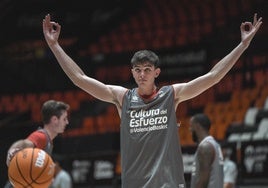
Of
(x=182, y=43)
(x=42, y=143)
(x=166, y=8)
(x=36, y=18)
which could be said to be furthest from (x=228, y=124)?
(x=36, y=18)

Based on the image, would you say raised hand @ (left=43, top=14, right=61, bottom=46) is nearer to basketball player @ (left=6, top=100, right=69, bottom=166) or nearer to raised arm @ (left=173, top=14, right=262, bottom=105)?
raised arm @ (left=173, top=14, right=262, bottom=105)

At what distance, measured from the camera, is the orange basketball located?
5.75 meters

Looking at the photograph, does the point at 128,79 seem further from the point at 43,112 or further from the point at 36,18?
the point at 43,112

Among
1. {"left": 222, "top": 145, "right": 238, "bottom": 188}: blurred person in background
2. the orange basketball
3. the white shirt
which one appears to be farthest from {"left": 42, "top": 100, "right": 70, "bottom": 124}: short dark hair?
the white shirt

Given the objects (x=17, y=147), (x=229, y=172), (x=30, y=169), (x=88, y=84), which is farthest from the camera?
(x=229, y=172)

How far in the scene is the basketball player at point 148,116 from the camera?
488 centimetres

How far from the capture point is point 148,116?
500 cm

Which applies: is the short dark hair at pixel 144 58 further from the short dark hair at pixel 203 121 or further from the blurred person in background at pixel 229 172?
the blurred person in background at pixel 229 172

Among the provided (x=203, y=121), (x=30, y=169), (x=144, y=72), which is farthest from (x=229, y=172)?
(x=144, y=72)

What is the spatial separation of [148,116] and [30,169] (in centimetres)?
127

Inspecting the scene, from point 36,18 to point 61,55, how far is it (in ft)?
54.9

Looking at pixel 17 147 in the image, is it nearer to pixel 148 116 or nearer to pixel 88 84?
pixel 88 84

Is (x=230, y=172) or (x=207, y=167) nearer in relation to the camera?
(x=207, y=167)

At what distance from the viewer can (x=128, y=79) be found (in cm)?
1828
